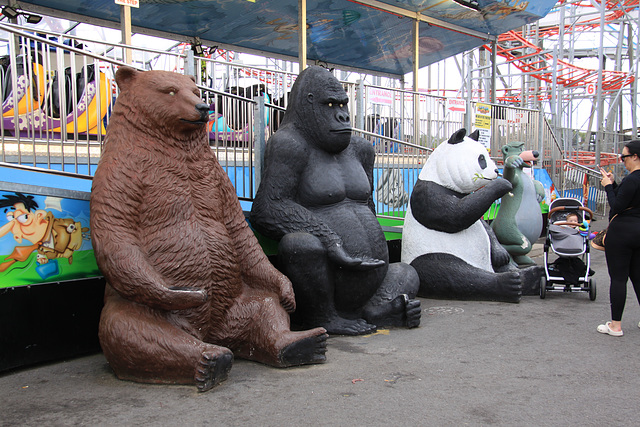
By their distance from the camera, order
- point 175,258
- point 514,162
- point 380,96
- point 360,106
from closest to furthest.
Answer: point 175,258 → point 514,162 → point 360,106 → point 380,96

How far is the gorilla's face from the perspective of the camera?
4152 millimetres

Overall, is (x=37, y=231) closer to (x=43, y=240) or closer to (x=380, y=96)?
(x=43, y=240)

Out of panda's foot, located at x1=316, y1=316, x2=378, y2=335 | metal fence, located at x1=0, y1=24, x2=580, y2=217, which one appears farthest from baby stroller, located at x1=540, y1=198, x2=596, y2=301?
panda's foot, located at x1=316, y1=316, x2=378, y2=335

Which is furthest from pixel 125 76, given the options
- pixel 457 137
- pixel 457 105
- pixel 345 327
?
pixel 457 105

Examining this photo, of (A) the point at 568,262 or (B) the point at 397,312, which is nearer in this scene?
(B) the point at 397,312

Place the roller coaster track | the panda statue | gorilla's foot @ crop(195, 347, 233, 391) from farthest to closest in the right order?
the roller coaster track, the panda statue, gorilla's foot @ crop(195, 347, 233, 391)

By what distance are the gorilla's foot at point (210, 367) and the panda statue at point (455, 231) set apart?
2.76 meters

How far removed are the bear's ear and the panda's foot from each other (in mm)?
2128

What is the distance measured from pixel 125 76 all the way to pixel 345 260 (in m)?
1.84

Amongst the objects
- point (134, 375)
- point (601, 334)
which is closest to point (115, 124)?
point (134, 375)

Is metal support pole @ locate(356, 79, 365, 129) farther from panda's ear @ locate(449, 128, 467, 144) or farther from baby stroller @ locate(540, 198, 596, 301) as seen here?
baby stroller @ locate(540, 198, 596, 301)

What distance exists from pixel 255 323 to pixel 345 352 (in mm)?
675

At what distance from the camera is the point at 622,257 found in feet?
13.4

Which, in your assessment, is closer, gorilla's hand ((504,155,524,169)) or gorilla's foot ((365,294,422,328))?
gorilla's foot ((365,294,422,328))
